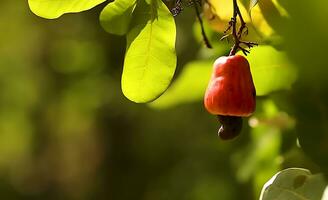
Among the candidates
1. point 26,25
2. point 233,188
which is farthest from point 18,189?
point 233,188

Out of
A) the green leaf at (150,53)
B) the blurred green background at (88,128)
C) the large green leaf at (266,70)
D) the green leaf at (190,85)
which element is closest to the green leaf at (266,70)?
the large green leaf at (266,70)

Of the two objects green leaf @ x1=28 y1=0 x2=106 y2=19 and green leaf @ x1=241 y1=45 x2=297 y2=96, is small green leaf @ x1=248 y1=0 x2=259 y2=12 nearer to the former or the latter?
green leaf @ x1=241 y1=45 x2=297 y2=96

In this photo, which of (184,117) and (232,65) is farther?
(184,117)

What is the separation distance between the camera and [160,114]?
2711mm

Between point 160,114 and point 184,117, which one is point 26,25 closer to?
point 160,114

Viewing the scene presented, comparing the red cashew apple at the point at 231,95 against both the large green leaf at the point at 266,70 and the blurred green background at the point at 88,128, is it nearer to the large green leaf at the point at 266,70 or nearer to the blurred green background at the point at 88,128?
the large green leaf at the point at 266,70

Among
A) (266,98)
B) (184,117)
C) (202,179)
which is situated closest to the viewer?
(266,98)

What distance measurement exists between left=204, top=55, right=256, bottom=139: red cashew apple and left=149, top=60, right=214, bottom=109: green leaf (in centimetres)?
42

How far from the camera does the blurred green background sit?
2.15 metres

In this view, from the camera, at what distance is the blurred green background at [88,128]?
7.06 ft

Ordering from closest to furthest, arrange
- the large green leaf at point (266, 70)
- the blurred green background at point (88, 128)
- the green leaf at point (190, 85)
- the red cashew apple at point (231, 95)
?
the red cashew apple at point (231, 95) → the large green leaf at point (266, 70) → the green leaf at point (190, 85) → the blurred green background at point (88, 128)

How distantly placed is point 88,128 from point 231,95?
8.35 feet

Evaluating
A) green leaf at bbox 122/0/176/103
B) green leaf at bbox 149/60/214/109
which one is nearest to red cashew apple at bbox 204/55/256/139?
green leaf at bbox 122/0/176/103

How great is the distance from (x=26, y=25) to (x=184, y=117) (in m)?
0.98
